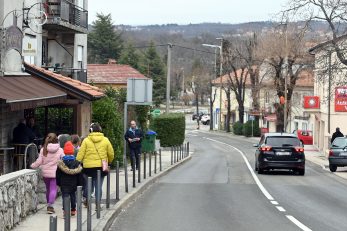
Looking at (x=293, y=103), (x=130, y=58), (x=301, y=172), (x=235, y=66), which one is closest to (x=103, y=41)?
(x=130, y=58)

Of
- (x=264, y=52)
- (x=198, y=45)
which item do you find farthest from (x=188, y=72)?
(x=264, y=52)

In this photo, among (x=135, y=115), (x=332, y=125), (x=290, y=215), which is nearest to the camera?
(x=290, y=215)

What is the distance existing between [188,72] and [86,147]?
140 meters

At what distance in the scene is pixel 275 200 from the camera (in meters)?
17.7

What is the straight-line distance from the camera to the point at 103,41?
99125mm

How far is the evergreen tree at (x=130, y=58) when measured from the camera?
314 ft

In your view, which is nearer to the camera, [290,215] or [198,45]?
[290,215]

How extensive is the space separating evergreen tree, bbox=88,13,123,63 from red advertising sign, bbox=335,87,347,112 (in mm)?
64111

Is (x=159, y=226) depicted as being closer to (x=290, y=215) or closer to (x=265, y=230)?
(x=265, y=230)

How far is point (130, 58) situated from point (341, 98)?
61.5 meters

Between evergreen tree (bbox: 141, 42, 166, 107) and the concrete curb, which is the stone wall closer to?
the concrete curb

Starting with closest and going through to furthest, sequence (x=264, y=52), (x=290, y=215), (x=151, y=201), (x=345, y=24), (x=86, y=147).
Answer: (x=86, y=147) < (x=290, y=215) < (x=151, y=201) < (x=345, y=24) < (x=264, y=52)

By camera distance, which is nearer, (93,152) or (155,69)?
(93,152)

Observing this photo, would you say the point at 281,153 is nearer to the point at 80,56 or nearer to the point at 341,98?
the point at 341,98
